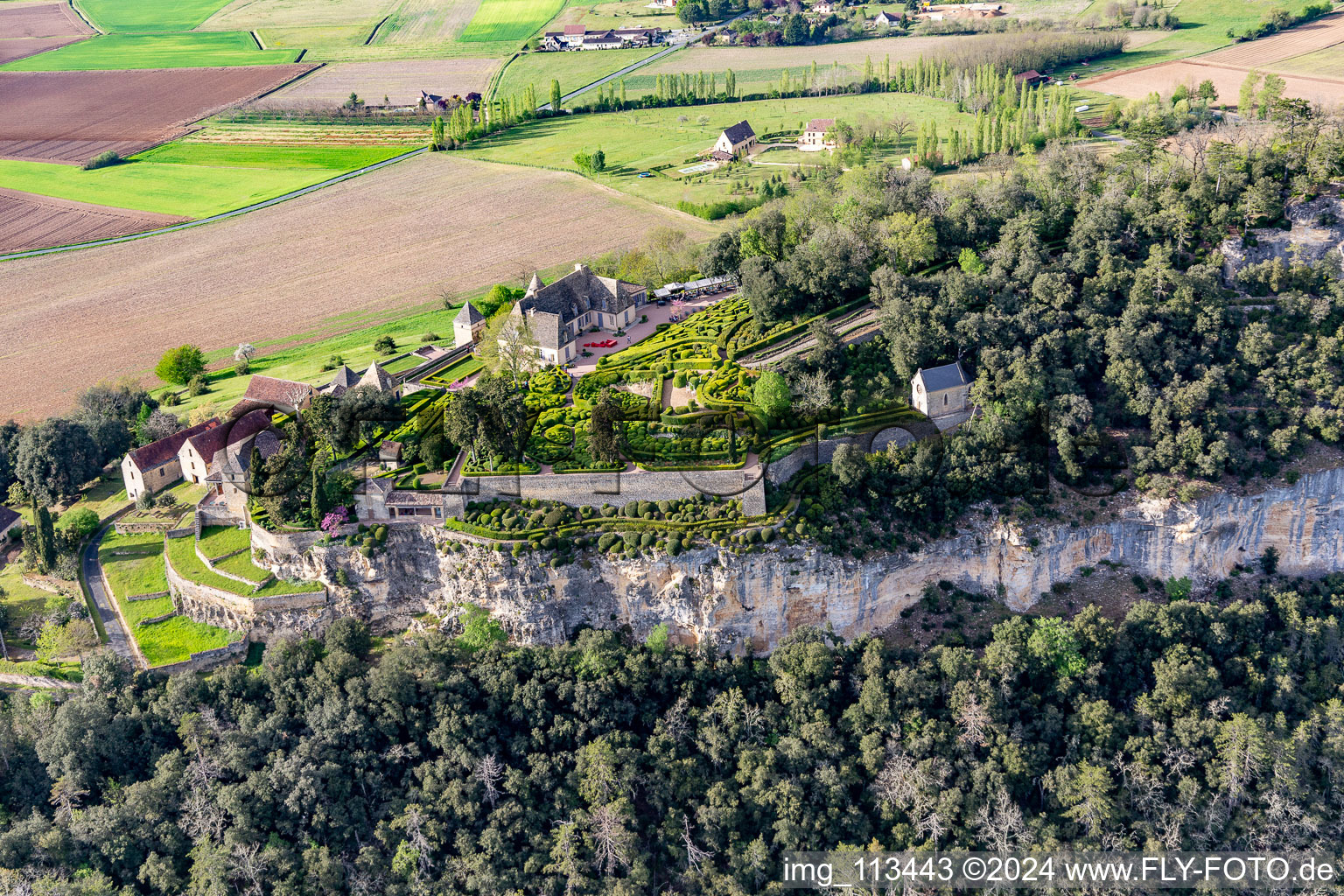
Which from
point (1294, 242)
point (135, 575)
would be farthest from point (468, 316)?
point (1294, 242)

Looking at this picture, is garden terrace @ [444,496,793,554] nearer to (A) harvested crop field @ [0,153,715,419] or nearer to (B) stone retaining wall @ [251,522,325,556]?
(B) stone retaining wall @ [251,522,325,556]

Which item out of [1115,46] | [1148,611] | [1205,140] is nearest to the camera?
[1148,611]

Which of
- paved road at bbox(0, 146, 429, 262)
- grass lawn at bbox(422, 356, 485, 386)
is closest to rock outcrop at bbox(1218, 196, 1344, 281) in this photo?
grass lawn at bbox(422, 356, 485, 386)

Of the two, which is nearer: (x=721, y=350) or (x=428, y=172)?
(x=721, y=350)

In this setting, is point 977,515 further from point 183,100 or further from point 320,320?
point 183,100

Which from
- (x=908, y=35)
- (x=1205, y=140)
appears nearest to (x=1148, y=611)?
(x=1205, y=140)

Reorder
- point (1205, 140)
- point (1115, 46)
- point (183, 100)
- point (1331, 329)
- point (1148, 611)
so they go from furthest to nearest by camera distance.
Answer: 1. point (183, 100)
2. point (1115, 46)
3. point (1205, 140)
4. point (1331, 329)
5. point (1148, 611)

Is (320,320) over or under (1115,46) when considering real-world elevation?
under
